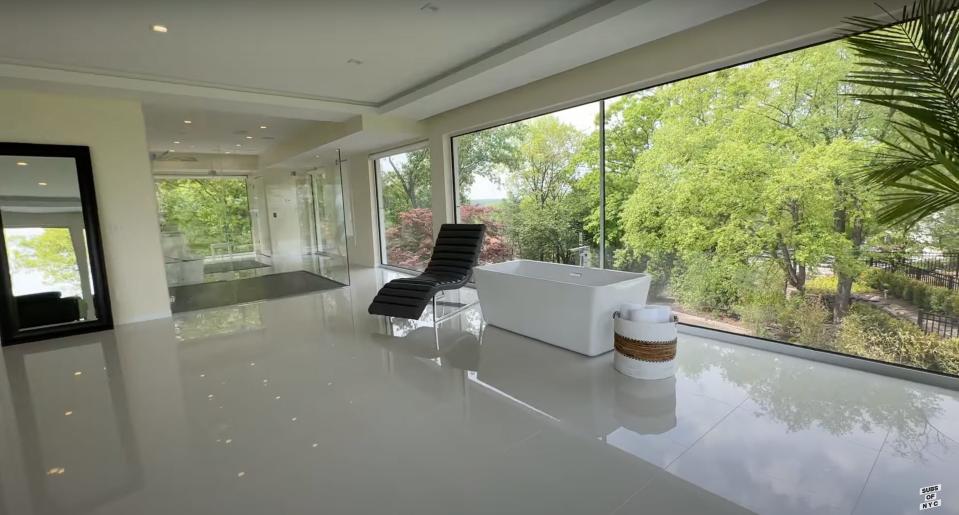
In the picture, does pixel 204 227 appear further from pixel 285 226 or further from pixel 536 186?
pixel 536 186

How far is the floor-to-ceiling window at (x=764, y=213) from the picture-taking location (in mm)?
2840

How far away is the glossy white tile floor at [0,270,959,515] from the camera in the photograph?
71.6 inches

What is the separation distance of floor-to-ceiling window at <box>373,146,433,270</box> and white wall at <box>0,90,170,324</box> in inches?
144

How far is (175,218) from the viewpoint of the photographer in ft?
21.5

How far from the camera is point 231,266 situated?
7672 millimetres

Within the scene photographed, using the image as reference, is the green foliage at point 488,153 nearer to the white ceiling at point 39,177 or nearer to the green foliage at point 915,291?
the green foliage at point 915,291

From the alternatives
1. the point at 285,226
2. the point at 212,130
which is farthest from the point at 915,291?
the point at 212,130

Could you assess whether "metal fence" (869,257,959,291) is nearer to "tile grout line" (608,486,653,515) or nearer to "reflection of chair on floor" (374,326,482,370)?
"tile grout line" (608,486,653,515)

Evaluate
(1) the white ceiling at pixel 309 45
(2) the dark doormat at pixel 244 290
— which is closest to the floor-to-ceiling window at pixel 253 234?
(2) the dark doormat at pixel 244 290

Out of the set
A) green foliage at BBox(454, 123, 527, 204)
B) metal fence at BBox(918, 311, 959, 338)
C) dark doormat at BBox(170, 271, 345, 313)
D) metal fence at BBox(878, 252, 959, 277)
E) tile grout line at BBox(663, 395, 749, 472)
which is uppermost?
green foliage at BBox(454, 123, 527, 204)

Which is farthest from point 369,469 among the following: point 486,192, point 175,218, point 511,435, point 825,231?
point 175,218

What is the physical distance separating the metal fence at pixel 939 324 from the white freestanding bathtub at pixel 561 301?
1.69 meters

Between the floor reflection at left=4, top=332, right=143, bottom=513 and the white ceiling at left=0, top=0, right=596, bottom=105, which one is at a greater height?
the white ceiling at left=0, top=0, right=596, bottom=105

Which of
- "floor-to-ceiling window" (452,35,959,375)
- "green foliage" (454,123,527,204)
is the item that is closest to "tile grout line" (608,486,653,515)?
"floor-to-ceiling window" (452,35,959,375)
